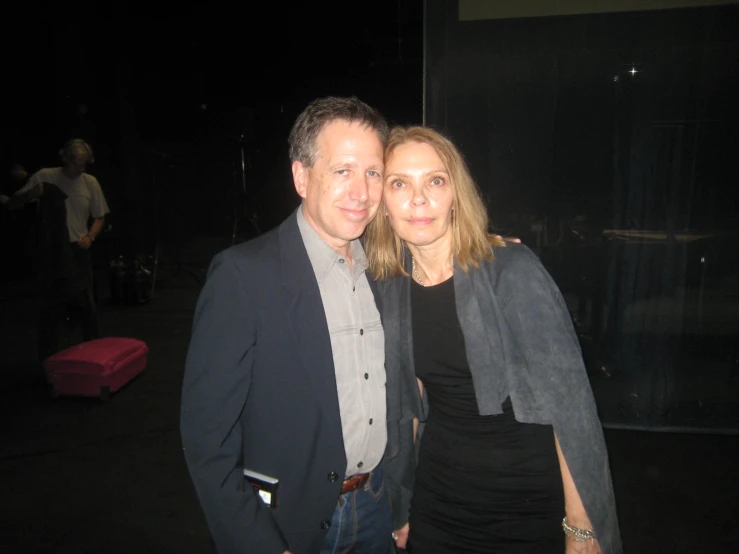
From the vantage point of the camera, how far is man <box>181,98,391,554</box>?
1.11 m

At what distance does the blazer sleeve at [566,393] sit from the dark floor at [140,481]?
142 centimetres

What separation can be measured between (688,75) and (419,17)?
4.18m

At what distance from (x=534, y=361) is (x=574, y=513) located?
0.41 meters

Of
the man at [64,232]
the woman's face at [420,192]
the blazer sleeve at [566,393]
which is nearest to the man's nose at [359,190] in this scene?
the woman's face at [420,192]

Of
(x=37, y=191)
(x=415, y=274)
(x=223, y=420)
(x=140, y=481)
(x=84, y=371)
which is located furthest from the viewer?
(x=37, y=191)

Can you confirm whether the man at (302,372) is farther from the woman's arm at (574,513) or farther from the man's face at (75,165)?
the man's face at (75,165)

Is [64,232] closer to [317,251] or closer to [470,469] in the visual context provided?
[317,251]

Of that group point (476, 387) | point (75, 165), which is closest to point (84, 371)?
point (75, 165)

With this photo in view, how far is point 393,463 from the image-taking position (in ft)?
5.03

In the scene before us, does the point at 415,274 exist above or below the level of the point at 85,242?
above

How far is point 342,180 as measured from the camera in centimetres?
132

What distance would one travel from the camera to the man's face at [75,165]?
4188mm

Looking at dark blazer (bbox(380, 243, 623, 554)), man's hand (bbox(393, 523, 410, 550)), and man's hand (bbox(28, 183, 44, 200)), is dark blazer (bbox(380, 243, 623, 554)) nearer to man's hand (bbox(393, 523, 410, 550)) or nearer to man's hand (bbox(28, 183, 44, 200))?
man's hand (bbox(393, 523, 410, 550))

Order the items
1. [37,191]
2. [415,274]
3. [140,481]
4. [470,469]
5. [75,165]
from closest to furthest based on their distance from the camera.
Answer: [470,469] → [415,274] → [140,481] → [37,191] → [75,165]
